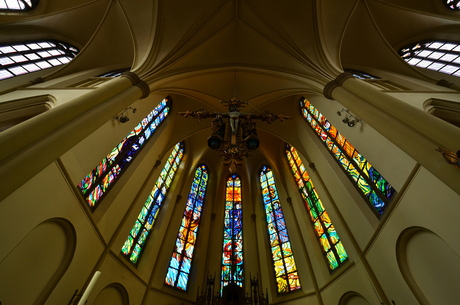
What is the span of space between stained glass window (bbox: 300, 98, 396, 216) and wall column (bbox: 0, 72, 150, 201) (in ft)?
20.2

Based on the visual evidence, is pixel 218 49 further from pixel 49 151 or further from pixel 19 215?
pixel 19 215

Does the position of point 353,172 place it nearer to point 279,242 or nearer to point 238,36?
point 279,242

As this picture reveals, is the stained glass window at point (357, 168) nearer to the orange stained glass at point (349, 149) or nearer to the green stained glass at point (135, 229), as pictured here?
the orange stained glass at point (349, 149)

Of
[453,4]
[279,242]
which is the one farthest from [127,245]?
[453,4]

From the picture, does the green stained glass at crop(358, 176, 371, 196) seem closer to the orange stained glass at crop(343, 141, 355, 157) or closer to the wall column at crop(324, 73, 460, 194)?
the orange stained glass at crop(343, 141, 355, 157)

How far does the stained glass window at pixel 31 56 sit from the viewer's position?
655cm

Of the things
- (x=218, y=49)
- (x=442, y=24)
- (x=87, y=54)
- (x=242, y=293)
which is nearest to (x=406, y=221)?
(x=242, y=293)

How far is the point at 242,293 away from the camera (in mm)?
7352

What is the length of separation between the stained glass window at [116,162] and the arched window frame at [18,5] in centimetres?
548

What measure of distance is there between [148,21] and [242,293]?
30.1 feet

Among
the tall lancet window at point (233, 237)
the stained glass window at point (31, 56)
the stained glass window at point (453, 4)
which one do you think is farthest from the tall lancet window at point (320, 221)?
the stained glass window at point (31, 56)

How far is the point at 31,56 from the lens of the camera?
751 centimetres

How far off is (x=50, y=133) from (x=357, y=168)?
687cm

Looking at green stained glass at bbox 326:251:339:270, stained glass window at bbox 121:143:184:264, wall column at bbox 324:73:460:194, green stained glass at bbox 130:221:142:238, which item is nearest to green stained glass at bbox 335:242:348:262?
green stained glass at bbox 326:251:339:270
